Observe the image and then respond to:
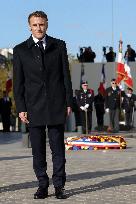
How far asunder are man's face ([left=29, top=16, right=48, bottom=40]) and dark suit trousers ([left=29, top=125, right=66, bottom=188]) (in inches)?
39.0

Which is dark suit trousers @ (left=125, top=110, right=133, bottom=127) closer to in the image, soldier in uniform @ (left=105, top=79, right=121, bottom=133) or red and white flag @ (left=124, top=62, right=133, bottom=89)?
red and white flag @ (left=124, top=62, right=133, bottom=89)

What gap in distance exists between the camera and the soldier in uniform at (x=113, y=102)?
79.4 feet

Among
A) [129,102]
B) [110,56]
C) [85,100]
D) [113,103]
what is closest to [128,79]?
[129,102]

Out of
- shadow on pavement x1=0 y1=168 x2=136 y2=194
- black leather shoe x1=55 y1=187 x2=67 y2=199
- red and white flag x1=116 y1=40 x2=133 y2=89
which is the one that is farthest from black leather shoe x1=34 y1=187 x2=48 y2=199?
red and white flag x1=116 y1=40 x2=133 y2=89

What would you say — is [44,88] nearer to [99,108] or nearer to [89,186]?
[89,186]

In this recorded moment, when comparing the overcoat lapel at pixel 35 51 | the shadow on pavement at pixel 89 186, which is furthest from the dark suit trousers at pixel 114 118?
the overcoat lapel at pixel 35 51

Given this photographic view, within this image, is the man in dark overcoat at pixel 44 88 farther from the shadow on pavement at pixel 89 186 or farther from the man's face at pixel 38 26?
the shadow on pavement at pixel 89 186

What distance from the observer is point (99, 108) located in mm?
28016

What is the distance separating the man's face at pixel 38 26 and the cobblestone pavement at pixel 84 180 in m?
1.72

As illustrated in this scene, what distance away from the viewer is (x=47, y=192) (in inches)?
278

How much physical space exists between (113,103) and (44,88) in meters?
17.5

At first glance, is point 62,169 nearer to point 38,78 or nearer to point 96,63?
point 38,78

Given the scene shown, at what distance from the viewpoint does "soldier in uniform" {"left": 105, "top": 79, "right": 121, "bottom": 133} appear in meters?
24.2

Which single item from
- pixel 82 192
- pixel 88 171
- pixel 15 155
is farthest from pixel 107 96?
pixel 82 192
